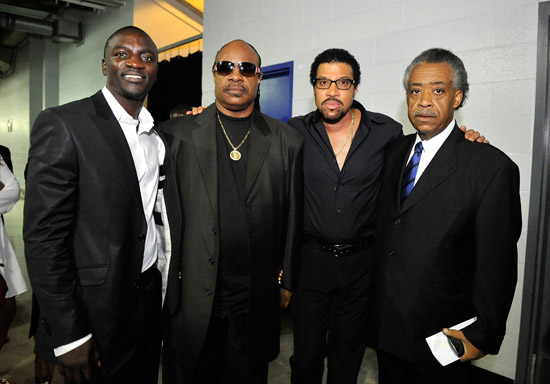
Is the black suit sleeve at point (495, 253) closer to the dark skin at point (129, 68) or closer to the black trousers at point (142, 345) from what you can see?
the black trousers at point (142, 345)

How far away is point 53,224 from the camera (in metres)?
1.34

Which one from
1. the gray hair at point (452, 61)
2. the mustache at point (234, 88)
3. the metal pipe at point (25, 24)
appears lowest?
the mustache at point (234, 88)

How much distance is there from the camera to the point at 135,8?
6473mm

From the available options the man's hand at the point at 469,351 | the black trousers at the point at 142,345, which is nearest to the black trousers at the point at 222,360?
the black trousers at the point at 142,345

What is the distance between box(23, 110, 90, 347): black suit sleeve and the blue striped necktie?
1.38 meters

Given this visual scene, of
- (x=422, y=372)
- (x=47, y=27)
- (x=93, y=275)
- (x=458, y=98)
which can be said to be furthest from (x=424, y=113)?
(x=47, y=27)

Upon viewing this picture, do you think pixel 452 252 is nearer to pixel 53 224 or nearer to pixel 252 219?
pixel 252 219

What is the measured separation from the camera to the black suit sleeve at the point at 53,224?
1.32 metres

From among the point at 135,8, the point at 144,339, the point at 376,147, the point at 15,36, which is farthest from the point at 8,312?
the point at 15,36

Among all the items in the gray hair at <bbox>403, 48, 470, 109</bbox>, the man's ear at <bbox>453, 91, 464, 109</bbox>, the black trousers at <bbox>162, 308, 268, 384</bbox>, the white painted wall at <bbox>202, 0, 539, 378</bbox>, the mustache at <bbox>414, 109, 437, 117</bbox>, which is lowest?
the black trousers at <bbox>162, 308, 268, 384</bbox>

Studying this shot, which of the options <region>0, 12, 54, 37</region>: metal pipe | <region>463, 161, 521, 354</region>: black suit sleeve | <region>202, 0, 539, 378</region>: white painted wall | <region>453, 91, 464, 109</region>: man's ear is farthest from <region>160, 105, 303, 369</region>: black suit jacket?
<region>0, 12, 54, 37</region>: metal pipe

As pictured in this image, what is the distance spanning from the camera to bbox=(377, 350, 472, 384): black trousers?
163 cm

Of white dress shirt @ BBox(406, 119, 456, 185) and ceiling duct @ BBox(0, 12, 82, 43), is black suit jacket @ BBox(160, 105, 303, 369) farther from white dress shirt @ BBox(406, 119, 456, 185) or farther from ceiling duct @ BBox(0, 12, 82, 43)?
ceiling duct @ BBox(0, 12, 82, 43)

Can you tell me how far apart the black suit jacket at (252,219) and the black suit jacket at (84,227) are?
0.30 meters
